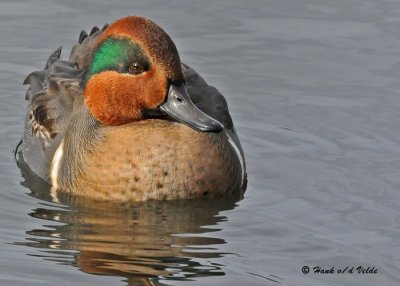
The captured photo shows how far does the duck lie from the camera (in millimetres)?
11398

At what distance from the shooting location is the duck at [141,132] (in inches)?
449

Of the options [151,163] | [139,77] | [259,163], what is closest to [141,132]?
[151,163]

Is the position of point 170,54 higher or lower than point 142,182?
higher

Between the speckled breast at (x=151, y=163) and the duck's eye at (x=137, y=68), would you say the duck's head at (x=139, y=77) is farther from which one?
the speckled breast at (x=151, y=163)

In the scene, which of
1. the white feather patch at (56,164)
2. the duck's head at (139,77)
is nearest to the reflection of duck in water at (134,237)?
the white feather patch at (56,164)

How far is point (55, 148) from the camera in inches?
487

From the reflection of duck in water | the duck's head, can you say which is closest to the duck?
the duck's head

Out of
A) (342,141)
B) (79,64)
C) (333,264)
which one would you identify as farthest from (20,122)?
(333,264)

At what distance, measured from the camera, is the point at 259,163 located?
1273 centimetres

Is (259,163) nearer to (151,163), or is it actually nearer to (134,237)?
(151,163)

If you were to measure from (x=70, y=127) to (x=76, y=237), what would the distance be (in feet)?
4.90

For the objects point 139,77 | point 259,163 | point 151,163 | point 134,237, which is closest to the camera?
point 134,237

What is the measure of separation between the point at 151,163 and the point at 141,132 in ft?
0.89

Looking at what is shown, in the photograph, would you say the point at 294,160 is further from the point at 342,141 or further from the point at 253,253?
the point at 253,253
